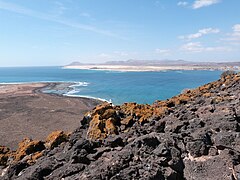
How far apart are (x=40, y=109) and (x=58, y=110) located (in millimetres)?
5225

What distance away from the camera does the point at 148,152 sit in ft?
32.1

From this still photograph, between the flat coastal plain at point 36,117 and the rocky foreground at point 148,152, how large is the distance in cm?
2355

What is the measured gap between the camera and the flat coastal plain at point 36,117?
1529 inches

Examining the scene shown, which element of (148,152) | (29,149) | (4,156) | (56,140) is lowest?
(4,156)

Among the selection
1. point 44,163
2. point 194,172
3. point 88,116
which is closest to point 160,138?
point 194,172

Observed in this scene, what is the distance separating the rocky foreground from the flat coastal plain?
23.6 m

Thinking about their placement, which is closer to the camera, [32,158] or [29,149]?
[32,158]

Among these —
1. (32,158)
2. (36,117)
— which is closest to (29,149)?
(32,158)

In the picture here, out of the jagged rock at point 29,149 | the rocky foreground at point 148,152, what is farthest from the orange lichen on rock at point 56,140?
the jagged rock at point 29,149

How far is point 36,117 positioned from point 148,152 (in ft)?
150

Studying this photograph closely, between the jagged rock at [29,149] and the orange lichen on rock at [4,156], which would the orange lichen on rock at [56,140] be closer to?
the jagged rock at [29,149]

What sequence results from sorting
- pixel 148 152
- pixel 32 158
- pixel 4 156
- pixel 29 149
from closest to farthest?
pixel 148 152 < pixel 32 158 < pixel 29 149 < pixel 4 156

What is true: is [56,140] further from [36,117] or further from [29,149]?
[36,117]

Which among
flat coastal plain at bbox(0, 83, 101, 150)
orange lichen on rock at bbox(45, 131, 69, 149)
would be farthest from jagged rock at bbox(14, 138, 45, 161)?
flat coastal plain at bbox(0, 83, 101, 150)
